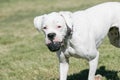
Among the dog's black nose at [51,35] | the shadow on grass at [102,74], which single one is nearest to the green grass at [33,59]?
the shadow on grass at [102,74]

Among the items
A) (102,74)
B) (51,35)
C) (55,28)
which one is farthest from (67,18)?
(102,74)

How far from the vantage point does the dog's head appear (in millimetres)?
6258

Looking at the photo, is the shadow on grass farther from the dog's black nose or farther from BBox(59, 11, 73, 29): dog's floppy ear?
the dog's black nose

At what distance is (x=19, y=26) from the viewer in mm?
17625

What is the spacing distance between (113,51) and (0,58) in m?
3.04

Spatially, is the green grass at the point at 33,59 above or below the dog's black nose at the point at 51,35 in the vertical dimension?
below

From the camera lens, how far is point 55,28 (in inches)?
247

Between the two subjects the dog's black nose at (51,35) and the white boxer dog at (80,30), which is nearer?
the dog's black nose at (51,35)

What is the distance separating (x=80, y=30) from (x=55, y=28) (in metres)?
0.67

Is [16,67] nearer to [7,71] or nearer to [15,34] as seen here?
[7,71]

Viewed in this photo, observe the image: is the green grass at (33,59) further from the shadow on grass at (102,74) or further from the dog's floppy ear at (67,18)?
the dog's floppy ear at (67,18)

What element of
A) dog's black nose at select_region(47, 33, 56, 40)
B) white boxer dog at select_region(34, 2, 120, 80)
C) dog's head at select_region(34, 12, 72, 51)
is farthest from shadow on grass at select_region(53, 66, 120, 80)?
dog's black nose at select_region(47, 33, 56, 40)

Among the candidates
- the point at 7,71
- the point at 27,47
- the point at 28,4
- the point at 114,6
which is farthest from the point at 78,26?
the point at 28,4

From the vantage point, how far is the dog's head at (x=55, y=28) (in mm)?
6258
